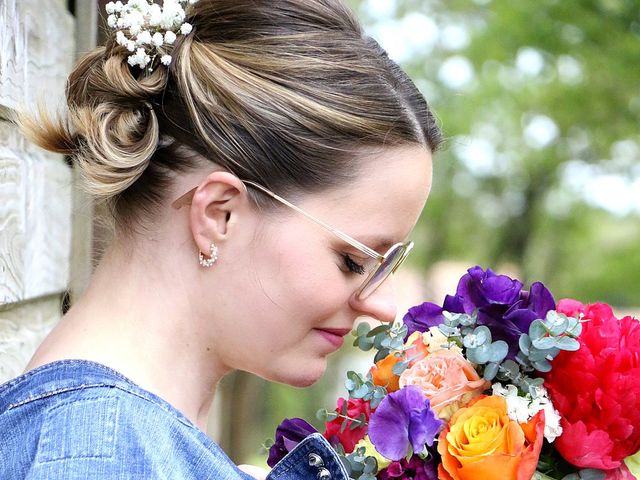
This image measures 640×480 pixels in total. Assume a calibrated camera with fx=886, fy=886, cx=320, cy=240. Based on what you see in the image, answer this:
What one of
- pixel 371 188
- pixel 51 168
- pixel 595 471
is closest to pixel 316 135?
pixel 371 188

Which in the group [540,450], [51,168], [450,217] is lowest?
[450,217]

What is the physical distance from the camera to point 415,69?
37.8ft

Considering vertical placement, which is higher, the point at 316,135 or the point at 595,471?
the point at 316,135

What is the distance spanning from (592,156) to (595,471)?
10.3m

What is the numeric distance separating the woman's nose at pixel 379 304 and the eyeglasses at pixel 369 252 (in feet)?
0.03

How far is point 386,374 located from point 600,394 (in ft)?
1.37

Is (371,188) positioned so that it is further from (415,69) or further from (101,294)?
(415,69)

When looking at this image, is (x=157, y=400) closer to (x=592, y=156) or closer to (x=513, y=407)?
(x=513, y=407)

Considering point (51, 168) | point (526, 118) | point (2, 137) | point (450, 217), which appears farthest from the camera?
point (450, 217)

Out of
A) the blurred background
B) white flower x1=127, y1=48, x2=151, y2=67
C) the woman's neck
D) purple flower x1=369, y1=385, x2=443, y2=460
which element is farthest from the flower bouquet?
the blurred background

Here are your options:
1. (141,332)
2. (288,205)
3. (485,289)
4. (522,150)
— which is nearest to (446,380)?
(485,289)

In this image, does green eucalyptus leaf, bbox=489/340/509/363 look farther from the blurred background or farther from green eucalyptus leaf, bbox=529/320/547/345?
the blurred background

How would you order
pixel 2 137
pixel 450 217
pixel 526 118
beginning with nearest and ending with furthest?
1. pixel 2 137
2. pixel 526 118
3. pixel 450 217

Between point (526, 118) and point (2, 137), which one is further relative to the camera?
point (526, 118)
